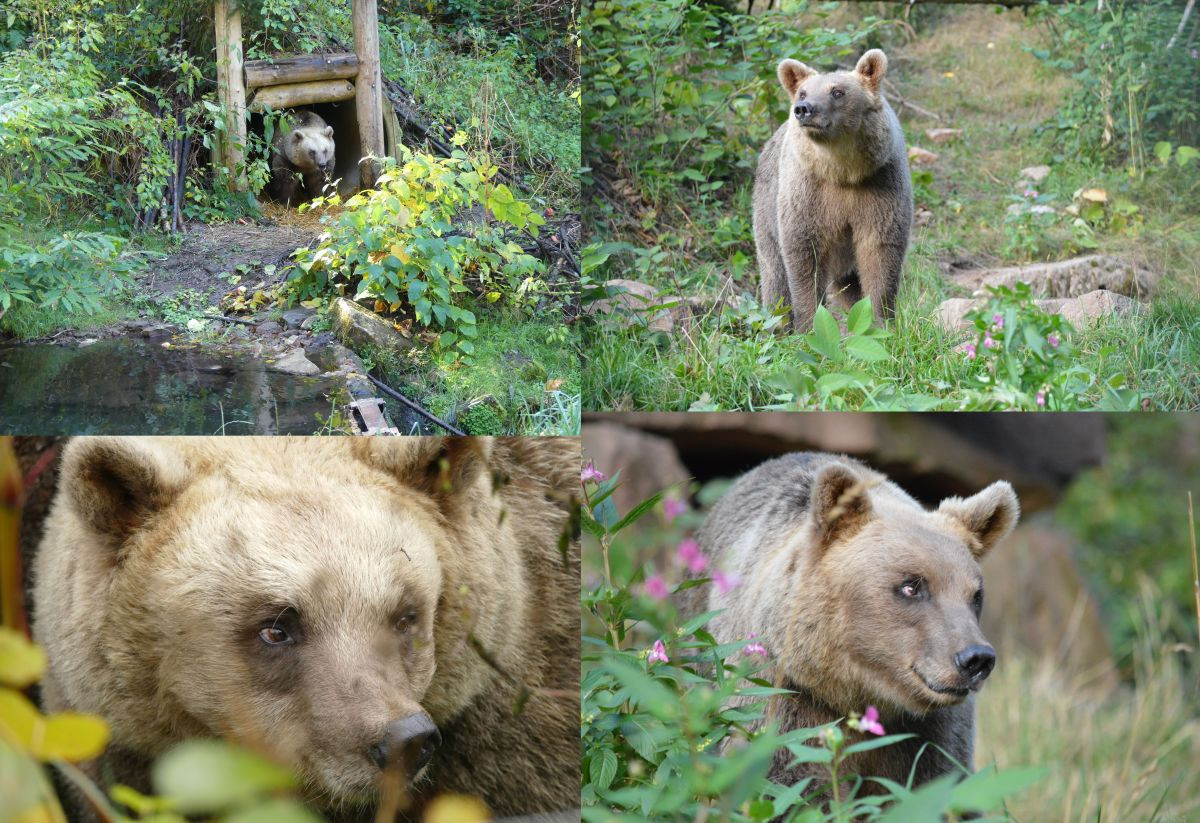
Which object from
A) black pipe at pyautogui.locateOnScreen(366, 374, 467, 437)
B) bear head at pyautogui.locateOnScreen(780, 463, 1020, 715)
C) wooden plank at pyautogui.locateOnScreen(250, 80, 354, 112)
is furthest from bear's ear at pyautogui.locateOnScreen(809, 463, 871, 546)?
wooden plank at pyautogui.locateOnScreen(250, 80, 354, 112)

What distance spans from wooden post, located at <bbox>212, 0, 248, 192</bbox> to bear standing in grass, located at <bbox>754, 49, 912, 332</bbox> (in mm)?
1513

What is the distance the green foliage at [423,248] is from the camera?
2.64m

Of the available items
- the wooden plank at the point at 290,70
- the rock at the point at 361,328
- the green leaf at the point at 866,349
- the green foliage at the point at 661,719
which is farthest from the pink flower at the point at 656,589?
the wooden plank at the point at 290,70

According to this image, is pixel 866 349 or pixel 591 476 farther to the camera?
pixel 866 349

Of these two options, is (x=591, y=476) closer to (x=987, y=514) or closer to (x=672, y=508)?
(x=672, y=508)

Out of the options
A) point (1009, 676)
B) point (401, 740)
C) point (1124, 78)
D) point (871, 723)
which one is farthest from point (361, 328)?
point (1009, 676)

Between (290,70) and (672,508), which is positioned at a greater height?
(290,70)

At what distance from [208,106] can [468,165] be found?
0.67 metres

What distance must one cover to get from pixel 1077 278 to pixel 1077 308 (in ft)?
0.34

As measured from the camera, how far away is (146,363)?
2.54 metres

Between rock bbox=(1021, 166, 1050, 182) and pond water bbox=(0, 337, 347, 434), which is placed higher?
rock bbox=(1021, 166, 1050, 182)

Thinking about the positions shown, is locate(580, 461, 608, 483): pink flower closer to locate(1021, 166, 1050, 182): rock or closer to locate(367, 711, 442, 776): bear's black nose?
locate(367, 711, 442, 776): bear's black nose

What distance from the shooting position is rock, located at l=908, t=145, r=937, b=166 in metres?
3.11

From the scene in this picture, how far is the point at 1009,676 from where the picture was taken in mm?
4008
